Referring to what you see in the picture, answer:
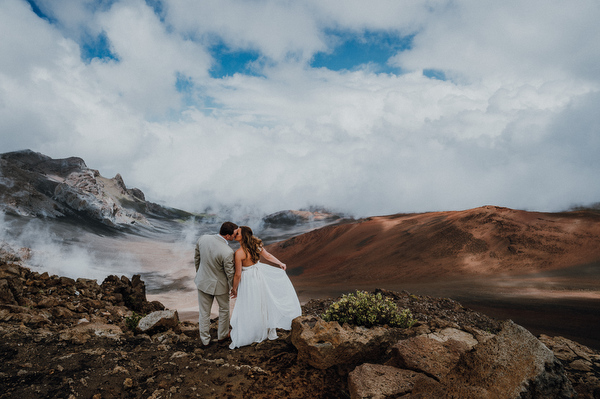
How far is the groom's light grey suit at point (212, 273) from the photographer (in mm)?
6699

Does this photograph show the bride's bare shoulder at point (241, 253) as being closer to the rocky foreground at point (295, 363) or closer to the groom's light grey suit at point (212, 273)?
the groom's light grey suit at point (212, 273)

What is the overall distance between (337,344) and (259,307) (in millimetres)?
2203

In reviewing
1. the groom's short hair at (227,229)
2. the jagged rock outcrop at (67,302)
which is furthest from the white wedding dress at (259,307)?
the jagged rock outcrop at (67,302)

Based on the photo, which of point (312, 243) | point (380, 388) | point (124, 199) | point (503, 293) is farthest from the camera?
point (124, 199)

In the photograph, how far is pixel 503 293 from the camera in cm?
1263

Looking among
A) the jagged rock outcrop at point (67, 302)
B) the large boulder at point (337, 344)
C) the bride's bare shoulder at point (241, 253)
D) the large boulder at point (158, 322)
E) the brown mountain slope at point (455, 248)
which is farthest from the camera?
the brown mountain slope at point (455, 248)

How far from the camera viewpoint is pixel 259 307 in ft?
22.5

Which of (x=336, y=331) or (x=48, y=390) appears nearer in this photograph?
(x=48, y=390)

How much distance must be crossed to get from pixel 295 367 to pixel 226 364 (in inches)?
51.6

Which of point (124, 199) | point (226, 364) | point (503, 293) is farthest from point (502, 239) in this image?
point (124, 199)

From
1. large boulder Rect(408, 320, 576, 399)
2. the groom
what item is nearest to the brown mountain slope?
the groom

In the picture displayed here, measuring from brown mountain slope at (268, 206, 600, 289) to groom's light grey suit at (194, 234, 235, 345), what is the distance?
11.9 m

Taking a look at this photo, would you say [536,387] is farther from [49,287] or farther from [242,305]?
[49,287]

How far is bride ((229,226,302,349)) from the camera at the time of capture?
22.0 feet
